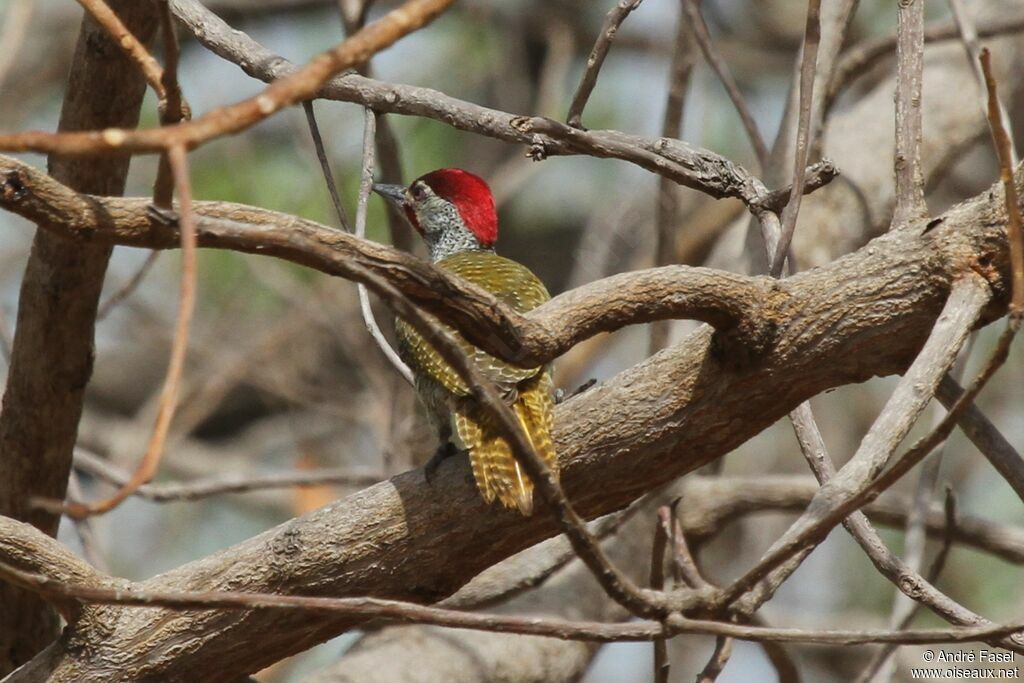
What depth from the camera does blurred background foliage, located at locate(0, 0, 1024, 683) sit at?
721 cm

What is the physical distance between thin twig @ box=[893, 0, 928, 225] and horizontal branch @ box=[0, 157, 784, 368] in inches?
23.6

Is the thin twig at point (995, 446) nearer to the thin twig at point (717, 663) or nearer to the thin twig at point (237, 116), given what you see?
the thin twig at point (717, 663)

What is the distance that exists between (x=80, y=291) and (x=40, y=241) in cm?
17

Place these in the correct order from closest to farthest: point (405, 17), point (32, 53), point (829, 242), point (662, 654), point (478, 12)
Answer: point (405, 17) < point (662, 654) < point (829, 242) < point (32, 53) < point (478, 12)

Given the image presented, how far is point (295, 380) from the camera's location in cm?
736

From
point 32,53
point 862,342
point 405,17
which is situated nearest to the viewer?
point 405,17

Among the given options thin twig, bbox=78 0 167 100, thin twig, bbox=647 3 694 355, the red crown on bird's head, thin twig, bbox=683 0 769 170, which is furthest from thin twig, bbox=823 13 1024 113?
thin twig, bbox=78 0 167 100

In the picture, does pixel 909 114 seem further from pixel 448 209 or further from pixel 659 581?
pixel 448 209

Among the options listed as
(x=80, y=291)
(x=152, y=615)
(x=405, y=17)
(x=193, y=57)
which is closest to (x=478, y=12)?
(x=193, y=57)

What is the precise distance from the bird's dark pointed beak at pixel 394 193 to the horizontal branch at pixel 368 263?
9.00ft

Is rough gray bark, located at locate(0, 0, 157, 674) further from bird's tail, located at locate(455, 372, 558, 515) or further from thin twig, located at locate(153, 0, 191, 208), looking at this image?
thin twig, located at locate(153, 0, 191, 208)

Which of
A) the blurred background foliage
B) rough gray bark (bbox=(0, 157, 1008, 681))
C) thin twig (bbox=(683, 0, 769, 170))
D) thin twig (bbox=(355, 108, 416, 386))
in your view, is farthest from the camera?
the blurred background foliage

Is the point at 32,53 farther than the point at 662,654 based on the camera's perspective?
Yes

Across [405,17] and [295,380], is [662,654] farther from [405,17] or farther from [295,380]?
[295,380]
